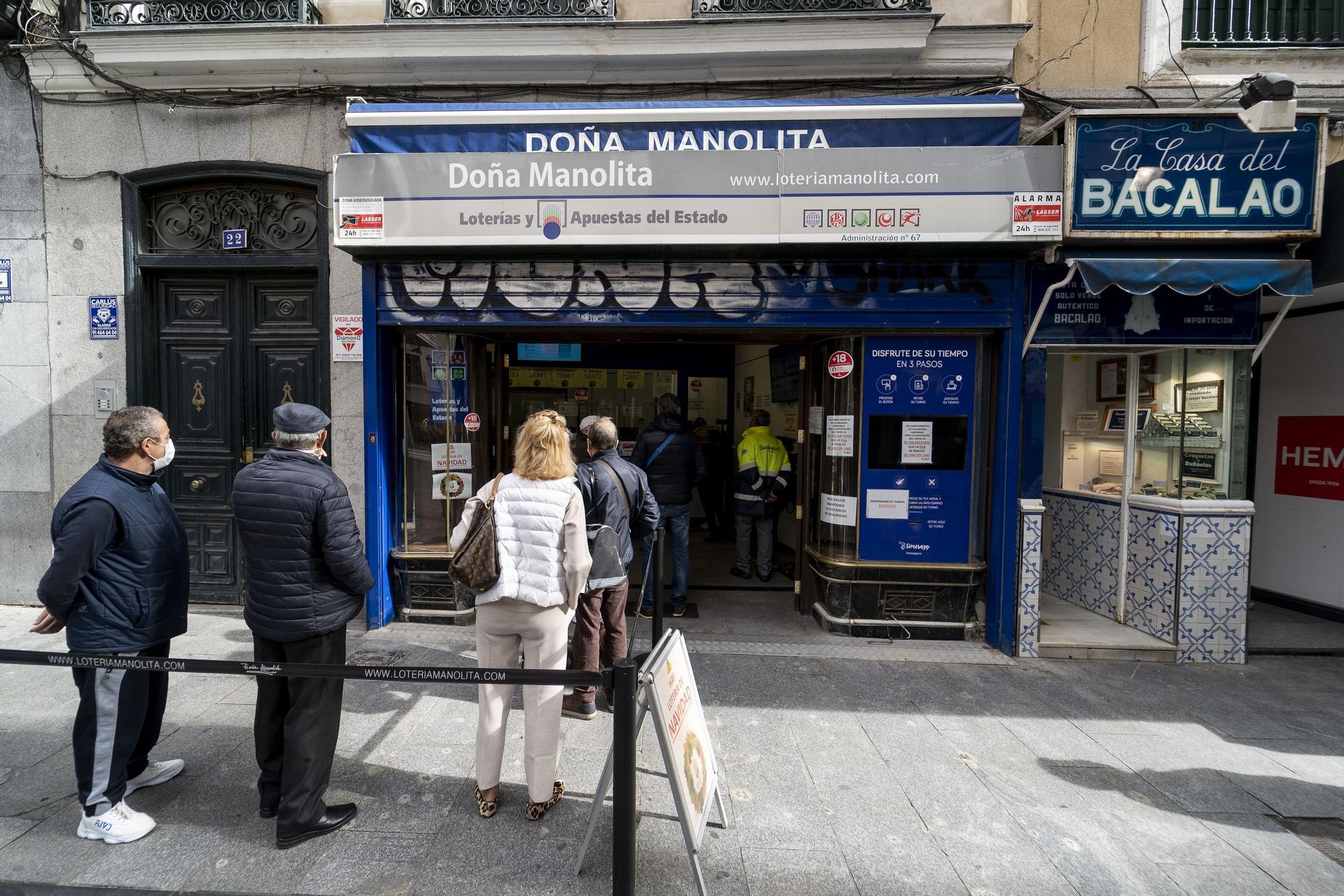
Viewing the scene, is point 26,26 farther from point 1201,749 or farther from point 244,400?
point 1201,749

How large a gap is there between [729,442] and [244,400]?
6366mm

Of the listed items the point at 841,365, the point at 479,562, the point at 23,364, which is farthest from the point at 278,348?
the point at 841,365

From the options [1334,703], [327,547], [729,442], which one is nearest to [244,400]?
[327,547]

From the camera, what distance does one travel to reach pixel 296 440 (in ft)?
9.53

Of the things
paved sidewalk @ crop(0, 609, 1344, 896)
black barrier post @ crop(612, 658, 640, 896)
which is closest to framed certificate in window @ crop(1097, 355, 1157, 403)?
paved sidewalk @ crop(0, 609, 1344, 896)

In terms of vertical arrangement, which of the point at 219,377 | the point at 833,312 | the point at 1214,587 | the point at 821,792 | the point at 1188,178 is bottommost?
the point at 821,792

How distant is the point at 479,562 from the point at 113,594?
1.62 m

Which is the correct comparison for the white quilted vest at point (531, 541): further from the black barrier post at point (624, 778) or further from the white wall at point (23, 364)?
the white wall at point (23, 364)

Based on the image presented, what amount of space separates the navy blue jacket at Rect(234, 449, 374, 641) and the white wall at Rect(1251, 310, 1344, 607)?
27.5 ft

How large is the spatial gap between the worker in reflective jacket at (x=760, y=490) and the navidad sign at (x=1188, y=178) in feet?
11.2

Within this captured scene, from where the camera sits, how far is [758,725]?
4.05 m

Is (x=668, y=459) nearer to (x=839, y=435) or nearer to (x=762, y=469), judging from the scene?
(x=762, y=469)

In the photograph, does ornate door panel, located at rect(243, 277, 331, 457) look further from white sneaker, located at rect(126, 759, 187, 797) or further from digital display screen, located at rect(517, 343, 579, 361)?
white sneaker, located at rect(126, 759, 187, 797)

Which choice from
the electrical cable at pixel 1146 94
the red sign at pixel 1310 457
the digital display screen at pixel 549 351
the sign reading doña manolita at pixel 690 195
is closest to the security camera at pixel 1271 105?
the sign reading doña manolita at pixel 690 195
